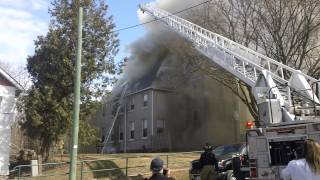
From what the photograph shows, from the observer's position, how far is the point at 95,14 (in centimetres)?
2395

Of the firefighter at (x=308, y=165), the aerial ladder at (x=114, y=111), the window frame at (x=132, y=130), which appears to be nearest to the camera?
the firefighter at (x=308, y=165)

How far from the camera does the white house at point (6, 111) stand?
854 inches

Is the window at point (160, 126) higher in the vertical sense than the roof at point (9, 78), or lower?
lower

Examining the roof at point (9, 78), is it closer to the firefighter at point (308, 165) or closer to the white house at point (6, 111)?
the white house at point (6, 111)

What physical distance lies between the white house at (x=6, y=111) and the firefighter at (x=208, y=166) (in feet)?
39.2

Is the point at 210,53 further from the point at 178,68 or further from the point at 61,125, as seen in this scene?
the point at 178,68

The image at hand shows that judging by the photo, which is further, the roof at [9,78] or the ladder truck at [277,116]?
the roof at [9,78]

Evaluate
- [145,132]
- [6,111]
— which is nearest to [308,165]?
[6,111]

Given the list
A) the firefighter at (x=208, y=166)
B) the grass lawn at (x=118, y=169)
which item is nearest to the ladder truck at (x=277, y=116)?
the firefighter at (x=208, y=166)

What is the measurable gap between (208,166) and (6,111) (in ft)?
41.3

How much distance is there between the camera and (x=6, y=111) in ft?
72.2

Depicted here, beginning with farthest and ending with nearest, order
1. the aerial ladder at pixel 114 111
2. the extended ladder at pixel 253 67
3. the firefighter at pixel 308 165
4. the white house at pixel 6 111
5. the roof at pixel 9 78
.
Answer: the aerial ladder at pixel 114 111
the roof at pixel 9 78
the white house at pixel 6 111
the extended ladder at pixel 253 67
the firefighter at pixel 308 165

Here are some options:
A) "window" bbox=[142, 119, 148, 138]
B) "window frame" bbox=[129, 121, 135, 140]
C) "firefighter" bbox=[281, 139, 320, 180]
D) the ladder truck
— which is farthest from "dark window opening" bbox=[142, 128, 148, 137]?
"firefighter" bbox=[281, 139, 320, 180]

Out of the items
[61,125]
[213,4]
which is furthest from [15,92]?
[213,4]
